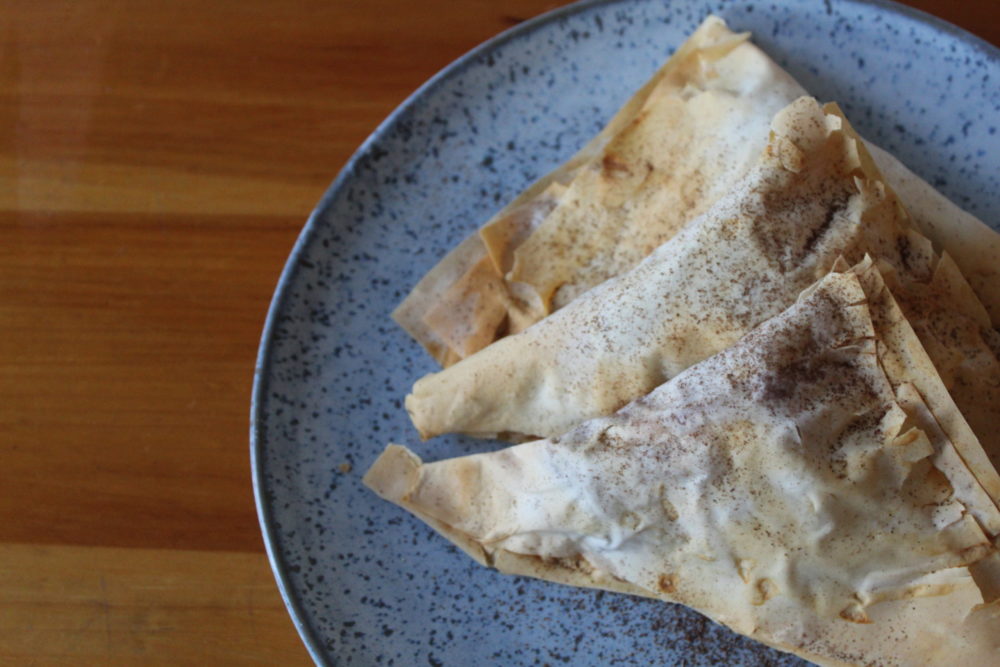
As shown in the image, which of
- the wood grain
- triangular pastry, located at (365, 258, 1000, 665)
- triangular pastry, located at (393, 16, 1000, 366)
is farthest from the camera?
the wood grain

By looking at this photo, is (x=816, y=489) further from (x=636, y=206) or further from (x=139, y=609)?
(x=139, y=609)

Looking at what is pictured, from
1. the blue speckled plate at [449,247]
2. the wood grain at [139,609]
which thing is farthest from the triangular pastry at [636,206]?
the wood grain at [139,609]

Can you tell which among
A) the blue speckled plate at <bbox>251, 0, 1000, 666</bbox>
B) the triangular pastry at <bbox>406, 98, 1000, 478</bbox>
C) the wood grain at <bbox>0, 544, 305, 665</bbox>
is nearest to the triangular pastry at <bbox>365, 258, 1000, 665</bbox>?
the triangular pastry at <bbox>406, 98, 1000, 478</bbox>

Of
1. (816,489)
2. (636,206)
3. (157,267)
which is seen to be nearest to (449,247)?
(636,206)

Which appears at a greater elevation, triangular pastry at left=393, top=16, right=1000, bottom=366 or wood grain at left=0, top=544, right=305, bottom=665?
triangular pastry at left=393, top=16, right=1000, bottom=366

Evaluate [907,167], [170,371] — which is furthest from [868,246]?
[170,371]

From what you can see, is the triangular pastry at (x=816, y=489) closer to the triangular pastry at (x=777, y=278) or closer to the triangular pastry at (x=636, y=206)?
the triangular pastry at (x=777, y=278)

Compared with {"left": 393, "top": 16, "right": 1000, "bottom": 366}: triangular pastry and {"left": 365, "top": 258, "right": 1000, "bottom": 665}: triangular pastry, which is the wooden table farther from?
{"left": 365, "top": 258, "right": 1000, "bottom": 665}: triangular pastry
